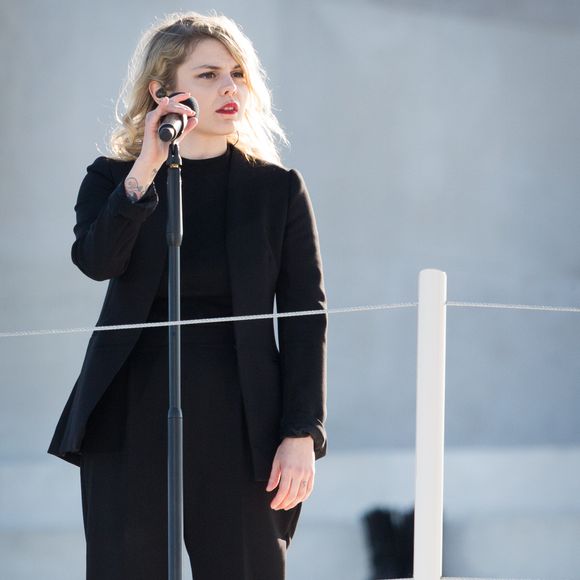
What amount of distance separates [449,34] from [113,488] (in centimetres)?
250

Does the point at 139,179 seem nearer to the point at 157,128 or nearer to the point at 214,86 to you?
the point at 157,128

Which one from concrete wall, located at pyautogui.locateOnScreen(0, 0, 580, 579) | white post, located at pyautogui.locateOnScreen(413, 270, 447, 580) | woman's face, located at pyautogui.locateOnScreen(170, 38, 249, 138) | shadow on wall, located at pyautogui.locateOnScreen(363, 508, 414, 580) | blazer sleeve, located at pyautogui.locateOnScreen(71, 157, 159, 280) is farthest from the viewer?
concrete wall, located at pyautogui.locateOnScreen(0, 0, 580, 579)

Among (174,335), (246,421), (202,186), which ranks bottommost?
(246,421)

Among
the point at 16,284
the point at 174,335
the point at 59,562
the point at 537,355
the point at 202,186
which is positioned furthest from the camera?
A: the point at 537,355

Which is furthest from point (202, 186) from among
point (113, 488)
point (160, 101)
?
point (113, 488)

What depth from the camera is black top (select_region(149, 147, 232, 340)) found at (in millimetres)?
1912

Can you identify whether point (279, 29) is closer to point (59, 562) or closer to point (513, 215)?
point (513, 215)

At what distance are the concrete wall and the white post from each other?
6.39ft

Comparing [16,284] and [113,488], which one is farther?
[16,284]

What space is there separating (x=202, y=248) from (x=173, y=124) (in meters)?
0.22

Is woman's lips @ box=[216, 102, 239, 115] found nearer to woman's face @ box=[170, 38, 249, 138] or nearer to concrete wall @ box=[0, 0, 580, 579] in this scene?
woman's face @ box=[170, 38, 249, 138]

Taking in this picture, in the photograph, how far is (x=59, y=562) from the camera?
136 inches

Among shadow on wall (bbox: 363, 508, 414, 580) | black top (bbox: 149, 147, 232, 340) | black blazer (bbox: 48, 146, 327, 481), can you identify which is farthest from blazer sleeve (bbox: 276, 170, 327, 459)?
shadow on wall (bbox: 363, 508, 414, 580)

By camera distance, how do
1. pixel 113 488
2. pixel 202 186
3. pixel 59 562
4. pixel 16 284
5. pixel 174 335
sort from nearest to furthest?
pixel 174 335 → pixel 113 488 → pixel 202 186 → pixel 59 562 → pixel 16 284
